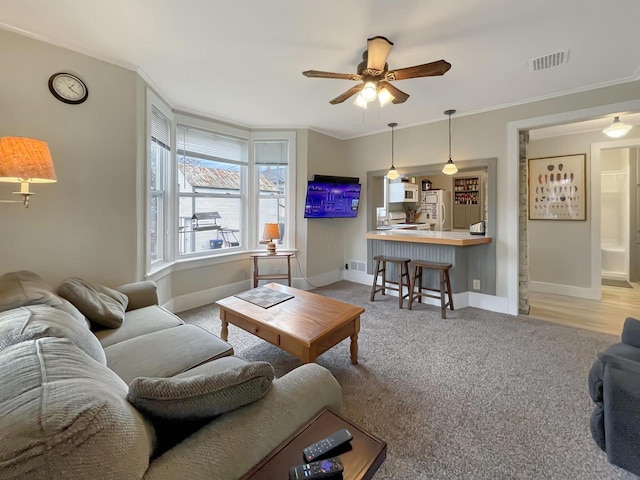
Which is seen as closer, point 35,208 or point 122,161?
point 35,208

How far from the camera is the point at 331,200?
15.8ft

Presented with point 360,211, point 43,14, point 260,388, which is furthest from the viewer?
point 360,211

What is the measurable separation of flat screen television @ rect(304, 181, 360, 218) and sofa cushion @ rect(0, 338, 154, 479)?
3.93m

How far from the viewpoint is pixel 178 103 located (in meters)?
3.57

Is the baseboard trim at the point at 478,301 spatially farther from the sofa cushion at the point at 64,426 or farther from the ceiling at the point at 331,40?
the sofa cushion at the point at 64,426

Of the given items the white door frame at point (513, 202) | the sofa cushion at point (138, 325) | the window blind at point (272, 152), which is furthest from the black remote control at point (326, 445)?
the window blind at point (272, 152)

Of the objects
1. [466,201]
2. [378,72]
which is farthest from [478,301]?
[466,201]

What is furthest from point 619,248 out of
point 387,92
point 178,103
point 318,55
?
point 178,103

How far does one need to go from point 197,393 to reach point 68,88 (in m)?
2.91

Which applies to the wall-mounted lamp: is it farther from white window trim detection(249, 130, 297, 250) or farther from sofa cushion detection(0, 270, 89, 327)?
white window trim detection(249, 130, 297, 250)

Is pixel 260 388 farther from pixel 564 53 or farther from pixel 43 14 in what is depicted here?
pixel 564 53

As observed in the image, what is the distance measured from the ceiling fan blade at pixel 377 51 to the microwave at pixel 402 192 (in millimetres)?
4441

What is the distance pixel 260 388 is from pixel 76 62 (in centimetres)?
314

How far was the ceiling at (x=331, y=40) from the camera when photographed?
192 centimetres
